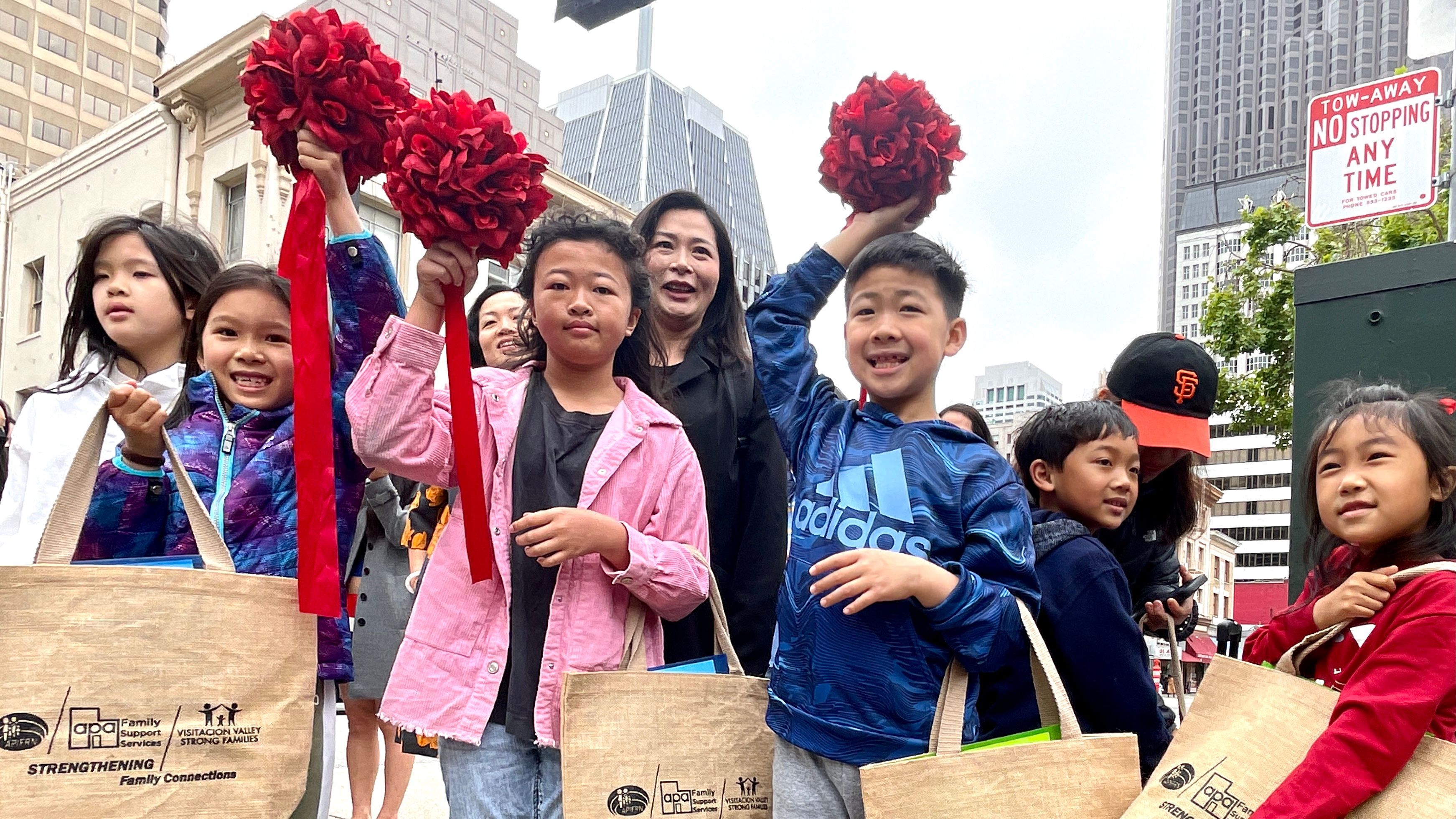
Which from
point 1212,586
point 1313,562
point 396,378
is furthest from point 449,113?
point 1212,586

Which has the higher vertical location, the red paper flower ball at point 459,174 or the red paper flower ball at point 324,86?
the red paper flower ball at point 324,86

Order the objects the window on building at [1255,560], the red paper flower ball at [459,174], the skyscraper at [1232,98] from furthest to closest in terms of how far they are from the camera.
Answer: the window on building at [1255,560] < the skyscraper at [1232,98] < the red paper flower ball at [459,174]

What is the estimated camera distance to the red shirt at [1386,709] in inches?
65.2

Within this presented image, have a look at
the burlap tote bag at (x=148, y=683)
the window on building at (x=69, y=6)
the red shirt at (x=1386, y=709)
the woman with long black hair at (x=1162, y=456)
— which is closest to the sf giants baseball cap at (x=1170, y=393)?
the woman with long black hair at (x=1162, y=456)

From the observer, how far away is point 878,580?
1815 mm

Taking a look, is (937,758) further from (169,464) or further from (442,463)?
(169,464)

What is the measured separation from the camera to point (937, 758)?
1.79 metres

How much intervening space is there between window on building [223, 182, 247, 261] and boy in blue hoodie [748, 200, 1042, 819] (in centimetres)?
1611

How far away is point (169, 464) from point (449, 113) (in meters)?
0.98

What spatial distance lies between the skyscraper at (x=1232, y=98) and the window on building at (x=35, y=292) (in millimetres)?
77929

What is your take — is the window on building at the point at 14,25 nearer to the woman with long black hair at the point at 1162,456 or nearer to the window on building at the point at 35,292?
the window on building at the point at 35,292

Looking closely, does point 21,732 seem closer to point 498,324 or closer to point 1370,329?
point 498,324

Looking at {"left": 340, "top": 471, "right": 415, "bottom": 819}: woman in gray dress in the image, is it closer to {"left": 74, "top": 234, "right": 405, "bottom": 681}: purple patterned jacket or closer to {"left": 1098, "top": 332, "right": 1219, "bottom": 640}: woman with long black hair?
{"left": 74, "top": 234, "right": 405, "bottom": 681}: purple patterned jacket

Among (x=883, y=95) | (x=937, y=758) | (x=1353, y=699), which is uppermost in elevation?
(x=883, y=95)
